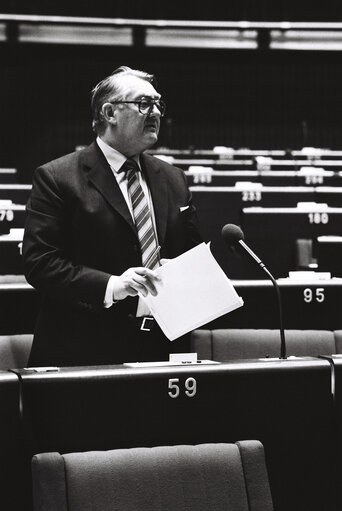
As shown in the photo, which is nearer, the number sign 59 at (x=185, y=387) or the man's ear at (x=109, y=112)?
the number sign 59 at (x=185, y=387)

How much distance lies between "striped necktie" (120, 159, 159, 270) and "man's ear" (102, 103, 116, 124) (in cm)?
11

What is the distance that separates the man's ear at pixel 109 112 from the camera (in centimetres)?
243

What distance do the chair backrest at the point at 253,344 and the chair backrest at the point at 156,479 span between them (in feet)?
3.59

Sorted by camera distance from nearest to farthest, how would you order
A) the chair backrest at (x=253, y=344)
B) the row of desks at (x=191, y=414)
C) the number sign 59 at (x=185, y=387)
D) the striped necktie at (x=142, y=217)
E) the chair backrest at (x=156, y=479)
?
the chair backrest at (x=156, y=479) < the row of desks at (x=191, y=414) < the number sign 59 at (x=185, y=387) < the striped necktie at (x=142, y=217) < the chair backrest at (x=253, y=344)

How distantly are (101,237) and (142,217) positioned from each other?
119mm

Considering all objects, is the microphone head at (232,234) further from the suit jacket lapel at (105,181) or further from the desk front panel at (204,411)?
the desk front panel at (204,411)

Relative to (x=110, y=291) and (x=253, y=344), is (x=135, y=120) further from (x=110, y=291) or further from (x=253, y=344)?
(x=253, y=344)

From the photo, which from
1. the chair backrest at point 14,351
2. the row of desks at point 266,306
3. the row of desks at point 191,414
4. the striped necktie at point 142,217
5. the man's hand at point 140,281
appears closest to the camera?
the row of desks at point 191,414

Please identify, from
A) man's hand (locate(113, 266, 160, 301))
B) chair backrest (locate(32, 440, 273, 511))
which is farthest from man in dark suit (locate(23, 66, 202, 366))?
chair backrest (locate(32, 440, 273, 511))

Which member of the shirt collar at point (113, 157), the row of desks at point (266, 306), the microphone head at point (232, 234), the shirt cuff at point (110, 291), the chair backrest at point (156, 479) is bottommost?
the chair backrest at point (156, 479)

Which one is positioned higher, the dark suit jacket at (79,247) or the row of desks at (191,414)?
the dark suit jacket at (79,247)

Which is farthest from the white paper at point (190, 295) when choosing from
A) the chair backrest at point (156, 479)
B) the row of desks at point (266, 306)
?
the row of desks at point (266, 306)

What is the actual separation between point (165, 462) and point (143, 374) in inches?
8.4

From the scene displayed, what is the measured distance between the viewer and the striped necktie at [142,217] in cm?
237
